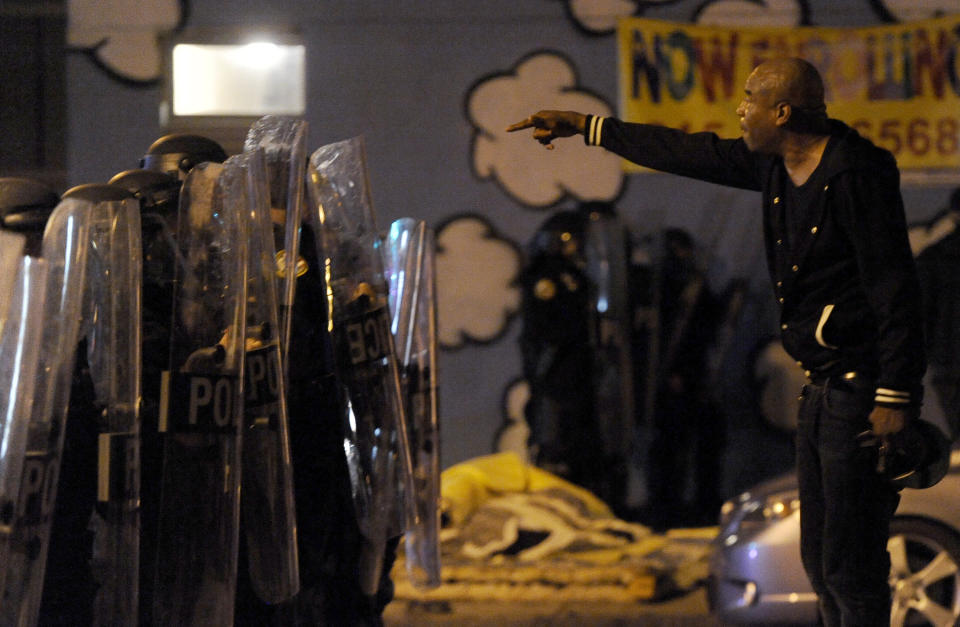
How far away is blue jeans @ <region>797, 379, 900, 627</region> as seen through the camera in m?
2.74

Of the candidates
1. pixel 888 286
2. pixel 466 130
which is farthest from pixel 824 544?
pixel 466 130

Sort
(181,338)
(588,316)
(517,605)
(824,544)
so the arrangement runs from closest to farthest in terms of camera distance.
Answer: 1. (181,338)
2. (824,544)
3. (517,605)
4. (588,316)

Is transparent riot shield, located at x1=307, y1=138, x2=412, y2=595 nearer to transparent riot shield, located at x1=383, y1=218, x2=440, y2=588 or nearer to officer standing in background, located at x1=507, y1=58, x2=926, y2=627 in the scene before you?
transparent riot shield, located at x1=383, y1=218, x2=440, y2=588

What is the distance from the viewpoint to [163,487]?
99.0 inches

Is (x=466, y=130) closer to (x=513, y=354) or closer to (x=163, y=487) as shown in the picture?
(x=513, y=354)

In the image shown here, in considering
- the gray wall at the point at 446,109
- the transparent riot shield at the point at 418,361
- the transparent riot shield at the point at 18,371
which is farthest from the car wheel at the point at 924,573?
the transparent riot shield at the point at 18,371

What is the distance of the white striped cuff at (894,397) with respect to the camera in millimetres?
2625

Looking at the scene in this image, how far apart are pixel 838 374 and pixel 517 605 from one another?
10.5ft

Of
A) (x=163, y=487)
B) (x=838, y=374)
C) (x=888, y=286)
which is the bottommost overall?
(x=163, y=487)

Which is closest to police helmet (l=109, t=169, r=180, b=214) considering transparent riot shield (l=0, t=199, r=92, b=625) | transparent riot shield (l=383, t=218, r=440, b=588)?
transparent riot shield (l=0, t=199, r=92, b=625)

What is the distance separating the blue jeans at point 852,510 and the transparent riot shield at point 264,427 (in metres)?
1.27

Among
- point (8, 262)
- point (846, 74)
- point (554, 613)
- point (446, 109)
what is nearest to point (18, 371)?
point (8, 262)

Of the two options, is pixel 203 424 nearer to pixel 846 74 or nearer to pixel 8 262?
pixel 8 262

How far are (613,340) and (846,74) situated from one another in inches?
85.1
